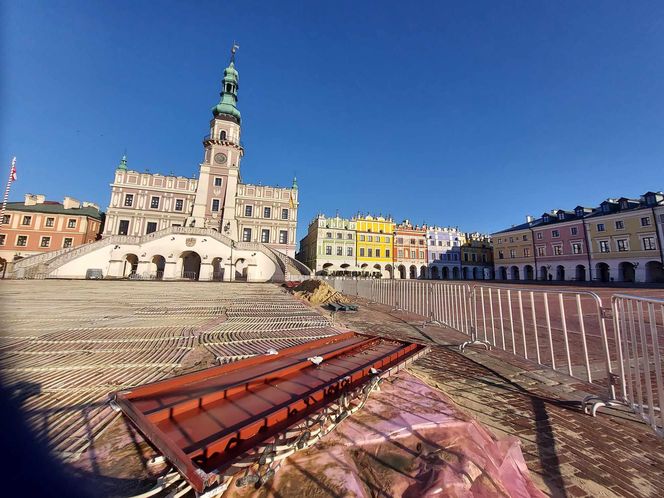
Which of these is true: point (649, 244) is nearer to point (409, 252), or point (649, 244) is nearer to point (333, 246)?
point (409, 252)

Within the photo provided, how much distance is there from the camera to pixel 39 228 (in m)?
36.4

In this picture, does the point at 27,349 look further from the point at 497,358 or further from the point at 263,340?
the point at 497,358

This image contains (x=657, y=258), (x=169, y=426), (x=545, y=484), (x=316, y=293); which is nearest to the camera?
(x=545, y=484)

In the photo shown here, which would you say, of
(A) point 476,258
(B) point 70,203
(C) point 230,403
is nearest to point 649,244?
(A) point 476,258

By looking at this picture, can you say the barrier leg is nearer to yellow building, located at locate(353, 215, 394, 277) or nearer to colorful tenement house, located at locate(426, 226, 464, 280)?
yellow building, located at locate(353, 215, 394, 277)

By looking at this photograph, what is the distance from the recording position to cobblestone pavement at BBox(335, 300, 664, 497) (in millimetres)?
1861

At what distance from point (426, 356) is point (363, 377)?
6.71 feet

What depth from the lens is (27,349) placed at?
13.3ft

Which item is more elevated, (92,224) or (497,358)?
(92,224)

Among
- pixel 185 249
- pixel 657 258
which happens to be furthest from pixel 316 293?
pixel 657 258

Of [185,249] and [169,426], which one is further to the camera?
[185,249]

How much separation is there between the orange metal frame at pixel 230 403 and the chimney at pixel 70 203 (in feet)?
178

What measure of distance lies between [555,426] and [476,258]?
61573 millimetres

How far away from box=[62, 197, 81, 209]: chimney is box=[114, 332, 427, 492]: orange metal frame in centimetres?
5414
